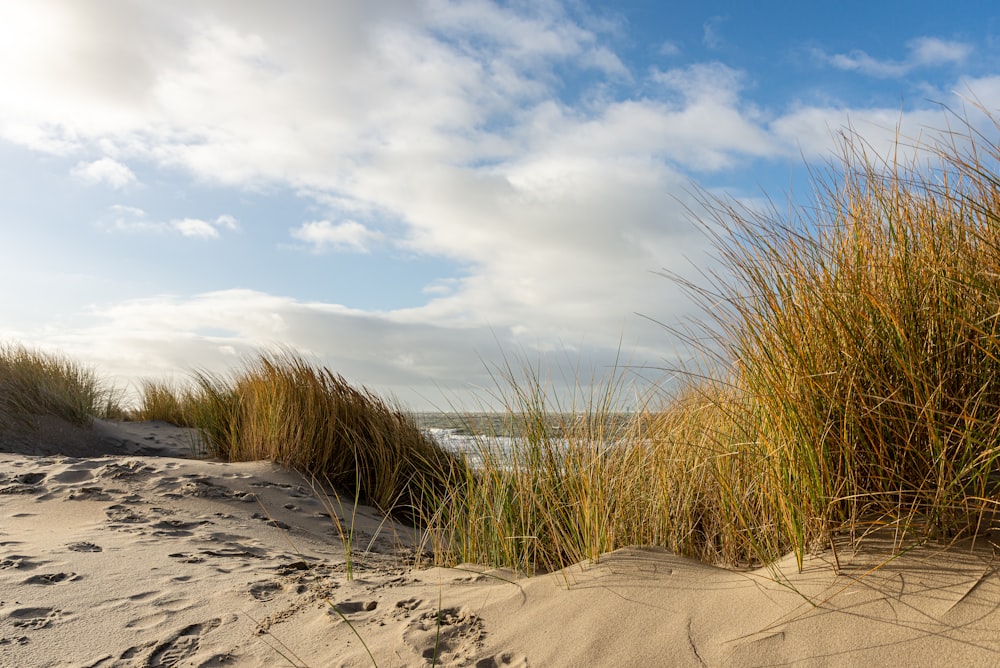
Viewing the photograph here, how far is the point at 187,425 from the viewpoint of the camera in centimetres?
1030

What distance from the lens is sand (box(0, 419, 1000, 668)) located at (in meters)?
1.68

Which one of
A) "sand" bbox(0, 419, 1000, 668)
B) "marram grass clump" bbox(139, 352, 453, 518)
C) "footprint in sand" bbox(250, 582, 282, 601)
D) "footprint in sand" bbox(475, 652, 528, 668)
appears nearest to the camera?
"sand" bbox(0, 419, 1000, 668)

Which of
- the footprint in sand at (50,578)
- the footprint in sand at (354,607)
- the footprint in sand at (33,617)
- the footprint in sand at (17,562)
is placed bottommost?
the footprint in sand at (33,617)

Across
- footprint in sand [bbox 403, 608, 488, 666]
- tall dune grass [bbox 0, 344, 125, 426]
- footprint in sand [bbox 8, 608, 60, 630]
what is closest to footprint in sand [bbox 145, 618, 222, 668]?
footprint in sand [bbox 8, 608, 60, 630]

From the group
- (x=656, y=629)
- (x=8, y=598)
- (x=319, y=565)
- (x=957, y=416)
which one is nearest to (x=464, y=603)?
(x=656, y=629)

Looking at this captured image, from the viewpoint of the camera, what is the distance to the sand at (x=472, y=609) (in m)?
1.68

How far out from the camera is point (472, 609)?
2.16 m

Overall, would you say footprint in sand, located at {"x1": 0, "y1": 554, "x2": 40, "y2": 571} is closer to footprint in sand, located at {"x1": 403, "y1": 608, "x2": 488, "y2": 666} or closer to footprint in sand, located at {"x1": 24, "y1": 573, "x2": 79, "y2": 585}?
footprint in sand, located at {"x1": 24, "y1": 573, "x2": 79, "y2": 585}

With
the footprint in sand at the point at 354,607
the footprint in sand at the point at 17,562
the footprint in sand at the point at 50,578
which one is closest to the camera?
the footprint in sand at the point at 354,607

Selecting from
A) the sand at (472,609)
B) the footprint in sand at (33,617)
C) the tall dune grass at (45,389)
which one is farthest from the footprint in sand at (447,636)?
the tall dune grass at (45,389)

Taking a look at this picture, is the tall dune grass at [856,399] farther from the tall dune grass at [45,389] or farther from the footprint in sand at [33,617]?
the tall dune grass at [45,389]

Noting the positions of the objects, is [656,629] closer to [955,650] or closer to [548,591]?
[548,591]

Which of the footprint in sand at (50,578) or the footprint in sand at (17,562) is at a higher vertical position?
the footprint in sand at (17,562)

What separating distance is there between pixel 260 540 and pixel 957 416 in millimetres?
3467
